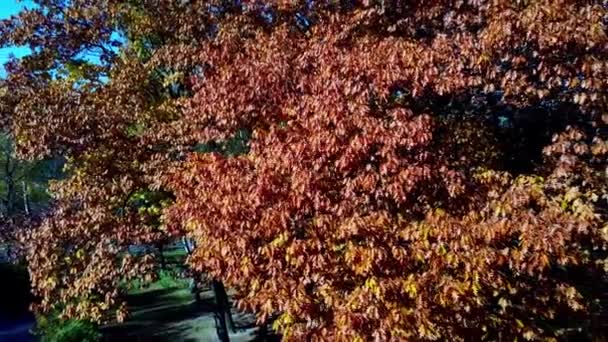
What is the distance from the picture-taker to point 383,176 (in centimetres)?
529

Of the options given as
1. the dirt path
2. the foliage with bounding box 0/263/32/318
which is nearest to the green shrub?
the dirt path

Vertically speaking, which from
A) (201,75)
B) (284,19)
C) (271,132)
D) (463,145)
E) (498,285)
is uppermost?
(284,19)

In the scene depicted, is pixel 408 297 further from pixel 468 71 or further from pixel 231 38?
pixel 231 38

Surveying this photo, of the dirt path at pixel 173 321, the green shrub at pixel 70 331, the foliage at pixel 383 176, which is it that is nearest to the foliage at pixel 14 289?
the dirt path at pixel 173 321

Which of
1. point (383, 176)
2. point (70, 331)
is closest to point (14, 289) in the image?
point (70, 331)

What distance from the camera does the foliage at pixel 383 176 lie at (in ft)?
16.5

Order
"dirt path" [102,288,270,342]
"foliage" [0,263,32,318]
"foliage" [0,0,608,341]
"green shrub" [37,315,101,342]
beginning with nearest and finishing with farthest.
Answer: "foliage" [0,0,608,341] < "green shrub" [37,315,101,342] < "dirt path" [102,288,270,342] < "foliage" [0,263,32,318]

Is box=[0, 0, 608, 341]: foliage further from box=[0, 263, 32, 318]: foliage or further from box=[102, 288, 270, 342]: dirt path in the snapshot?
box=[0, 263, 32, 318]: foliage

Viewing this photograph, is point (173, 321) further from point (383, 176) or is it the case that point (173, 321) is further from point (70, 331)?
point (383, 176)

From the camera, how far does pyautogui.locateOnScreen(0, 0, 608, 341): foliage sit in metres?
5.03

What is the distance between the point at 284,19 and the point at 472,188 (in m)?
4.22

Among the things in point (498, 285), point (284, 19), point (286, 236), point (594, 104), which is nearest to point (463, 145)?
point (594, 104)

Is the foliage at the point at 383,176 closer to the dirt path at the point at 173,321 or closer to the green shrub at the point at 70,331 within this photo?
the green shrub at the point at 70,331

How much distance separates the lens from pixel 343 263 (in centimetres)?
519
